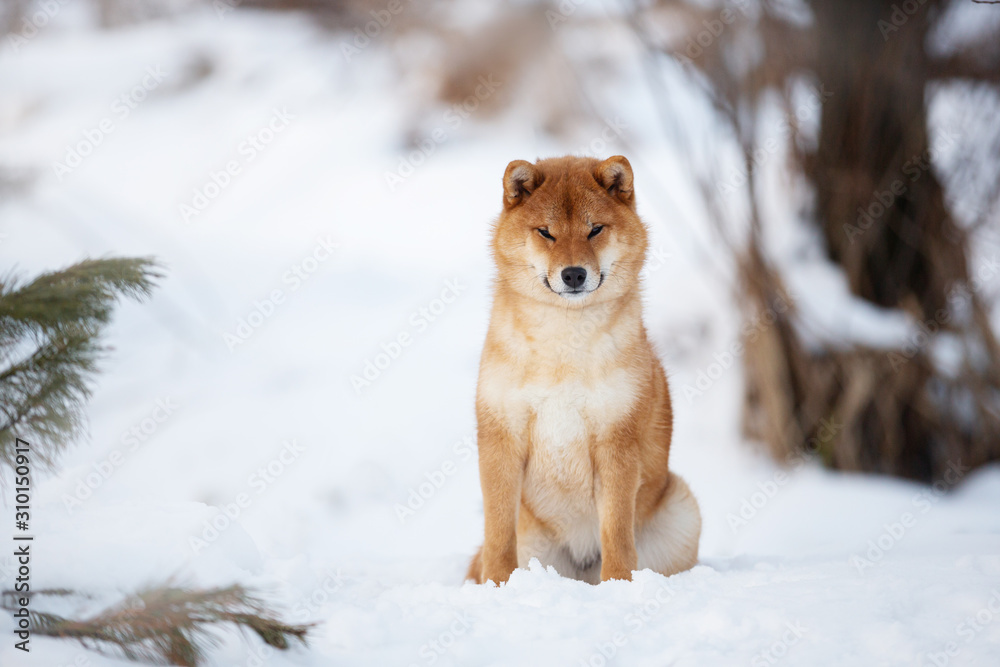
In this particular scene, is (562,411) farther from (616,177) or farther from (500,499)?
(616,177)

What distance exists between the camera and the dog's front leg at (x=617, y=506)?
3465 millimetres

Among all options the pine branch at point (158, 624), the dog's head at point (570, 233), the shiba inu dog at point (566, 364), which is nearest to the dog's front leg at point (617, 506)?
the shiba inu dog at point (566, 364)

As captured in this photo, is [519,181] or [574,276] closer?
Answer: [574,276]

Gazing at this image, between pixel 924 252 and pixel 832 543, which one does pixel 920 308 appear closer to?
pixel 924 252

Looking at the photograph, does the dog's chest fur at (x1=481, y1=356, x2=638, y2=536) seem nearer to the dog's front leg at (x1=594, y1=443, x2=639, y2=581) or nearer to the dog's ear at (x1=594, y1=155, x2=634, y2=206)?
the dog's front leg at (x1=594, y1=443, x2=639, y2=581)

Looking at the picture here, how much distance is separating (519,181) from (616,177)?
0.41 m

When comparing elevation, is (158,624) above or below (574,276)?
below

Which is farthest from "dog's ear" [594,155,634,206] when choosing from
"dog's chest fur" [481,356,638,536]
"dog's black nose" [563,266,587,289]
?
"dog's chest fur" [481,356,638,536]

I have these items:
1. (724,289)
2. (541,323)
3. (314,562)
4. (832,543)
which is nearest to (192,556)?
(314,562)

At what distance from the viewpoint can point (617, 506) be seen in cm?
348

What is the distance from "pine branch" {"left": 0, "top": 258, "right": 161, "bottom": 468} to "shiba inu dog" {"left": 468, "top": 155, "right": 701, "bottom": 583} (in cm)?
155

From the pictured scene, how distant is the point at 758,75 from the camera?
6.58 meters

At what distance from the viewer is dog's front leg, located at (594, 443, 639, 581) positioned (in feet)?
11.4

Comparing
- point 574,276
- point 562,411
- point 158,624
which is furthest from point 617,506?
point 158,624
